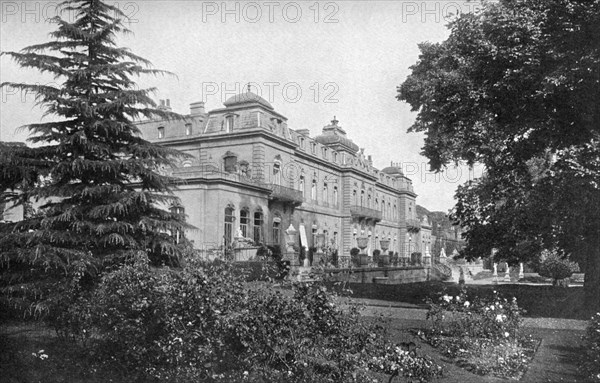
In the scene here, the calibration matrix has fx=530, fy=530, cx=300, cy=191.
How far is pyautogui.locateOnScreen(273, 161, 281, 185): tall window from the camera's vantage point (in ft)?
113

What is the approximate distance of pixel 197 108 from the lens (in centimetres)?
3588

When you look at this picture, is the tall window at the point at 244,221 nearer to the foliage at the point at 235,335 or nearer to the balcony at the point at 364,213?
the balcony at the point at 364,213

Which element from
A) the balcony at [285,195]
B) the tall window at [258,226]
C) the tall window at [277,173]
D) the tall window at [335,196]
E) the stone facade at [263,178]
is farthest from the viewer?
the tall window at [335,196]

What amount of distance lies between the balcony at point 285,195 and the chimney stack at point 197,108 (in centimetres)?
757

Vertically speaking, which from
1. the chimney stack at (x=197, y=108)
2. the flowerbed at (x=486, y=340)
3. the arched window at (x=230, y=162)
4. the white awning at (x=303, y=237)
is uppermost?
the chimney stack at (x=197, y=108)

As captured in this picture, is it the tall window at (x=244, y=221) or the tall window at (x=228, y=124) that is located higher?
the tall window at (x=228, y=124)

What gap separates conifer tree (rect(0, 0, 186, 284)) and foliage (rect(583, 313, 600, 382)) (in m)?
7.44

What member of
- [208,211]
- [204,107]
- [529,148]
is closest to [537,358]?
[529,148]

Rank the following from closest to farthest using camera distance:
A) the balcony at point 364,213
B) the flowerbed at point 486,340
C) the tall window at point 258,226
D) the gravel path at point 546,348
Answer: the gravel path at point 546,348 < the flowerbed at point 486,340 < the tall window at point 258,226 < the balcony at point 364,213

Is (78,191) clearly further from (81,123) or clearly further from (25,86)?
(25,86)

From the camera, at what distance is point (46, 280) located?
9.84 meters

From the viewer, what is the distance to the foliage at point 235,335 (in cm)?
590

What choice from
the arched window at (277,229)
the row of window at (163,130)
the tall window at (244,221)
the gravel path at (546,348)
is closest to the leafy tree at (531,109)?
the gravel path at (546,348)

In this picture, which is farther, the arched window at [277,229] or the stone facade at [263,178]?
the arched window at [277,229]
